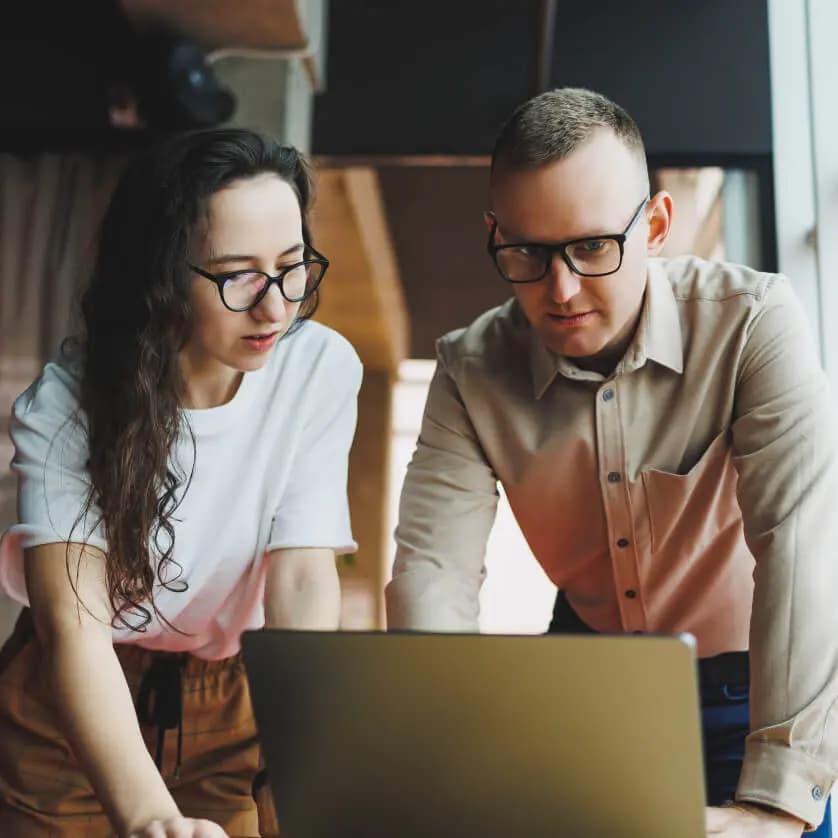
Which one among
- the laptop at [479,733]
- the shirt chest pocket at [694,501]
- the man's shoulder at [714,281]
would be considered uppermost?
the man's shoulder at [714,281]

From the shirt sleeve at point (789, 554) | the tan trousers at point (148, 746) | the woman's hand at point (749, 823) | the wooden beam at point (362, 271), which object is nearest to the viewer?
the woman's hand at point (749, 823)

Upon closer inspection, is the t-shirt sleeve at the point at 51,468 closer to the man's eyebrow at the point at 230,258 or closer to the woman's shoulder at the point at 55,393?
the woman's shoulder at the point at 55,393

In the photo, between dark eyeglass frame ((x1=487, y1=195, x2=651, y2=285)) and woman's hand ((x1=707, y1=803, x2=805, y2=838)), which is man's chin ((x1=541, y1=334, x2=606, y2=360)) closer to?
dark eyeglass frame ((x1=487, y1=195, x2=651, y2=285))

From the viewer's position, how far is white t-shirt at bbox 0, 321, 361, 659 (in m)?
1.61

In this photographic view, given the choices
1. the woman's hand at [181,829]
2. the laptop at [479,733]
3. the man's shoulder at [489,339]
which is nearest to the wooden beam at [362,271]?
the man's shoulder at [489,339]

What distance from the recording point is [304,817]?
103 centimetres

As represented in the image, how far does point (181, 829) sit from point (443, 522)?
2.18ft

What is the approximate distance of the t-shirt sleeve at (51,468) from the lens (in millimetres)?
1510

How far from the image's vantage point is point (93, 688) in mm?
1396

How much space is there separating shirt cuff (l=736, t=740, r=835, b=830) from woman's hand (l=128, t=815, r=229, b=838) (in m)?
0.57

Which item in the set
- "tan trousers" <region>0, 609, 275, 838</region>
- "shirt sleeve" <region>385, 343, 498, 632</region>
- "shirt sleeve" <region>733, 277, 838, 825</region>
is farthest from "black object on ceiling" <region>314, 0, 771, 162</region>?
"tan trousers" <region>0, 609, 275, 838</region>

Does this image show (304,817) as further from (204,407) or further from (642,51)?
(642,51)

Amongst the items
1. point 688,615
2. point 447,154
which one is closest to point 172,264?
point 688,615

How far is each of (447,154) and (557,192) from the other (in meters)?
2.37
